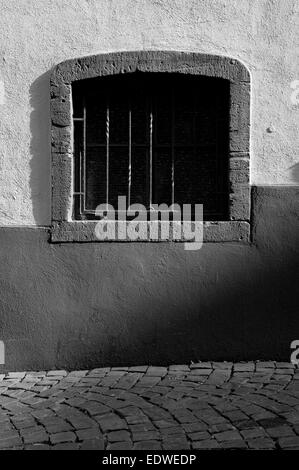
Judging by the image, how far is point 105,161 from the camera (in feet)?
17.5

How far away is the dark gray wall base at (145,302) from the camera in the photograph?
5199 millimetres

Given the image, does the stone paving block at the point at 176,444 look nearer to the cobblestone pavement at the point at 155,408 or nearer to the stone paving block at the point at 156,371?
the cobblestone pavement at the point at 155,408

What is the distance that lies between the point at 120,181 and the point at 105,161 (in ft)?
0.70

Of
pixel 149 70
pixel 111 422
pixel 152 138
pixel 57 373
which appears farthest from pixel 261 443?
pixel 149 70

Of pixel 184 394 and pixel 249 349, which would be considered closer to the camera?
pixel 184 394

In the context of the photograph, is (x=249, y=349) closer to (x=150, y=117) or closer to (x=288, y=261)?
(x=288, y=261)

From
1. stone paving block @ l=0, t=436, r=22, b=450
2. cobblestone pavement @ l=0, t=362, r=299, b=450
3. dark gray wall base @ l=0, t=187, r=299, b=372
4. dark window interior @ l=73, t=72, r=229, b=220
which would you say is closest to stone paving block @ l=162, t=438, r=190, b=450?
cobblestone pavement @ l=0, t=362, r=299, b=450

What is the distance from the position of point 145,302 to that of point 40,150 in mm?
1547

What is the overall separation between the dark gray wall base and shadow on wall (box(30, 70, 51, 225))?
0.54 m
